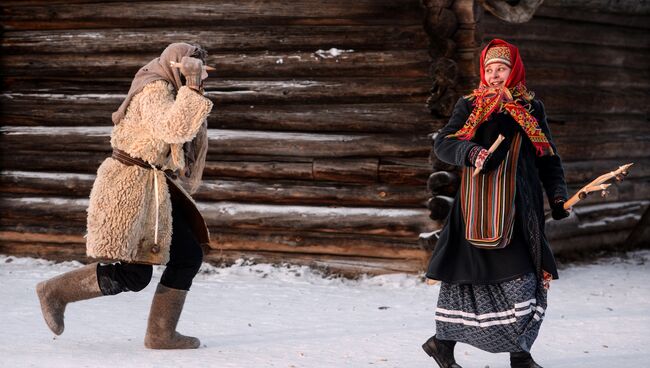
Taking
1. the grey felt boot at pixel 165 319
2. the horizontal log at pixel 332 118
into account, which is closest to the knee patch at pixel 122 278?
the grey felt boot at pixel 165 319

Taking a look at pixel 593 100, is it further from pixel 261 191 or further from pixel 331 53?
pixel 261 191

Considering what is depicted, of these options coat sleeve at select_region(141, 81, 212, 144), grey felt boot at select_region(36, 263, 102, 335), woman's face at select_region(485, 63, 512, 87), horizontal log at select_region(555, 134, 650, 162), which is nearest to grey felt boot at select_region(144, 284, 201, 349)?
grey felt boot at select_region(36, 263, 102, 335)

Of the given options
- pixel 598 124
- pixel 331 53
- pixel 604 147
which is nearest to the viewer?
pixel 331 53

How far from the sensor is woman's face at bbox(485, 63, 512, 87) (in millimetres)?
4766

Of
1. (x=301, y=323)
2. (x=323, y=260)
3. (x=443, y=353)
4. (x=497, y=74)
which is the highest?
(x=497, y=74)

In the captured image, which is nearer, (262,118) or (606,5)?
(262,118)

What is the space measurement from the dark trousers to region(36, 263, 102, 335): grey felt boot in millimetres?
47

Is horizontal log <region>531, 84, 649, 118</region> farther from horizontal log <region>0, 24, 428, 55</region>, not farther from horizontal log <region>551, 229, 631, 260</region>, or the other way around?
horizontal log <region>0, 24, 428, 55</region>

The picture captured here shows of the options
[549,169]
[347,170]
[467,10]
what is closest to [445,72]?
[467,10]

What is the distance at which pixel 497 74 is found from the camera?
4.78m

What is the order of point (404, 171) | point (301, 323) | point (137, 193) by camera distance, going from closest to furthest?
1. point (137, 193)
2. point (301, 323)
3. point (404, 171)

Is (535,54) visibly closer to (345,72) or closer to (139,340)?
(345,72)

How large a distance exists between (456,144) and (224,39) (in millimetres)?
3911

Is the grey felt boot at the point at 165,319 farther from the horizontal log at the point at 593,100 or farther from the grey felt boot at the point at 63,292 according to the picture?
the horizontal log at the point at 593,100
